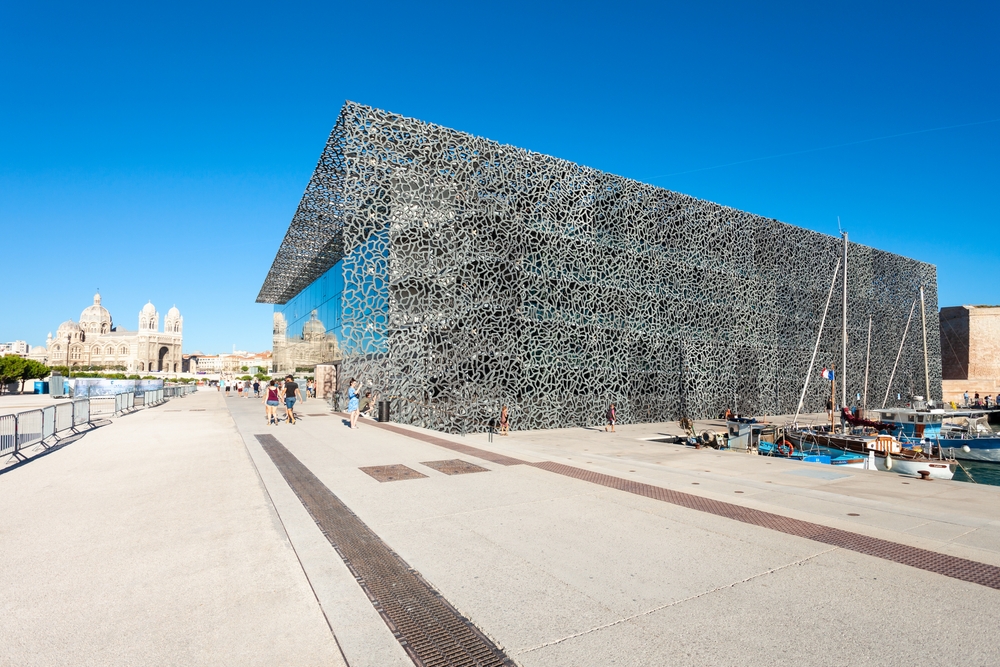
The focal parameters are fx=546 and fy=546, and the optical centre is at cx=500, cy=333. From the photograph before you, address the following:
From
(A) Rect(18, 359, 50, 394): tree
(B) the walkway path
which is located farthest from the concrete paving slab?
(A) Rect(18, 359, 50, 394): tree

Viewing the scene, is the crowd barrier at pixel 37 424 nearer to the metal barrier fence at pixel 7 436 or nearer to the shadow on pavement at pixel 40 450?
the metal barrier fence at pixel 7 436

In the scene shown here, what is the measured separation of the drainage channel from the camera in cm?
357

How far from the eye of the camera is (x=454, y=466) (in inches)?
422

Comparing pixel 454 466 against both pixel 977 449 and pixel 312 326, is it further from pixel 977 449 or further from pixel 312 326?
pixel 312 326

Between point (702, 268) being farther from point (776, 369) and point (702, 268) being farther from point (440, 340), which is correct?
point (440, 340)

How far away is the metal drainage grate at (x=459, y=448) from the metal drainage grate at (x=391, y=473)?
6.60ft

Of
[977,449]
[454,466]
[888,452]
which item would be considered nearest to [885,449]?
[888,452]

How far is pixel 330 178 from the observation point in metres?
23.8

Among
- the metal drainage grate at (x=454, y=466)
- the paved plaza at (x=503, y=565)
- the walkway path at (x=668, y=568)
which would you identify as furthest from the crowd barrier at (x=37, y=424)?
the metal drainage grate at (x=454, y=466)

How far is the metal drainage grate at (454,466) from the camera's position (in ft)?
33.3

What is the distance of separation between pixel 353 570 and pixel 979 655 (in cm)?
469

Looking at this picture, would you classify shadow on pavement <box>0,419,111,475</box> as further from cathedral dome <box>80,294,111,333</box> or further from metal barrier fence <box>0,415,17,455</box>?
cathedral dome <box>80,294,111,333</box>

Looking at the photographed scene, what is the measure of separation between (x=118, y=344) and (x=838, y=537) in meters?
161

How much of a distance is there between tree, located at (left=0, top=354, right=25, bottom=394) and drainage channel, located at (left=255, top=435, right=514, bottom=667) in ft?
212
